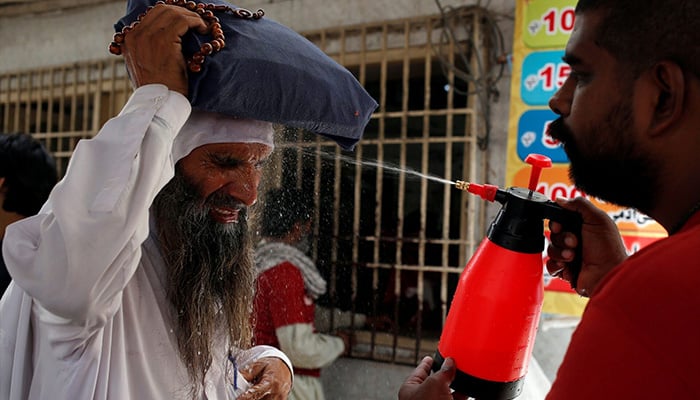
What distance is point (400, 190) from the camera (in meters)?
4.35

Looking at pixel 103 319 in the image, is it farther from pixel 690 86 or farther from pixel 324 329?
pixel 324 329

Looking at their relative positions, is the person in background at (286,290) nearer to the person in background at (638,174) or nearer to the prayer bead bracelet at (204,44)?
the prayer bead bracelet at (204,44)

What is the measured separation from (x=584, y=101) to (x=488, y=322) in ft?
1.62

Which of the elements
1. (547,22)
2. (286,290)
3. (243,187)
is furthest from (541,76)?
(243,187)

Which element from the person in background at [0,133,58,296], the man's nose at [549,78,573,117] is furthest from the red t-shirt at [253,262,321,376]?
the man's nose at [549,78,573,117]

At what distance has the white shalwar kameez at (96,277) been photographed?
3.61 ft

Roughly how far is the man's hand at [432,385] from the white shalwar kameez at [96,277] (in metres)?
0.64

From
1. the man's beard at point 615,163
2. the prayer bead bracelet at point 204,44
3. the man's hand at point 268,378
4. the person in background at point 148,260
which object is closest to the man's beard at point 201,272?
the person in background at point 148,260

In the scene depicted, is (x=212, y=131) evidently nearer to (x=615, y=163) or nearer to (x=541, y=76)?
(x=615, y=163)

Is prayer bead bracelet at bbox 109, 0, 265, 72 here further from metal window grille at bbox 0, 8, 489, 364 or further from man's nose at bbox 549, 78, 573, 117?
metal window grille at bbox 0, 8, 489, 364

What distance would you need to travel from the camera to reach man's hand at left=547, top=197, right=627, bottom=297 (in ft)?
4.69

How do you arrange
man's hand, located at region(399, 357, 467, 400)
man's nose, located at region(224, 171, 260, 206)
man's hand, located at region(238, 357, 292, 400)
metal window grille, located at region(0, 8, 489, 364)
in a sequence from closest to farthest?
man's hand, located at region(399, 357, 467, 400), man's nose, located at region(224, 171, 260, 206), man's hand, located at region(238, 357, 292, 400), metal window grille, located at region(0, 8, 489, 364)

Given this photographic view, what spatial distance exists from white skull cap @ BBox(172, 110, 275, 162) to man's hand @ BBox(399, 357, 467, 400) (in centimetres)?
80

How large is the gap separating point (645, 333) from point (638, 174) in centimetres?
33
